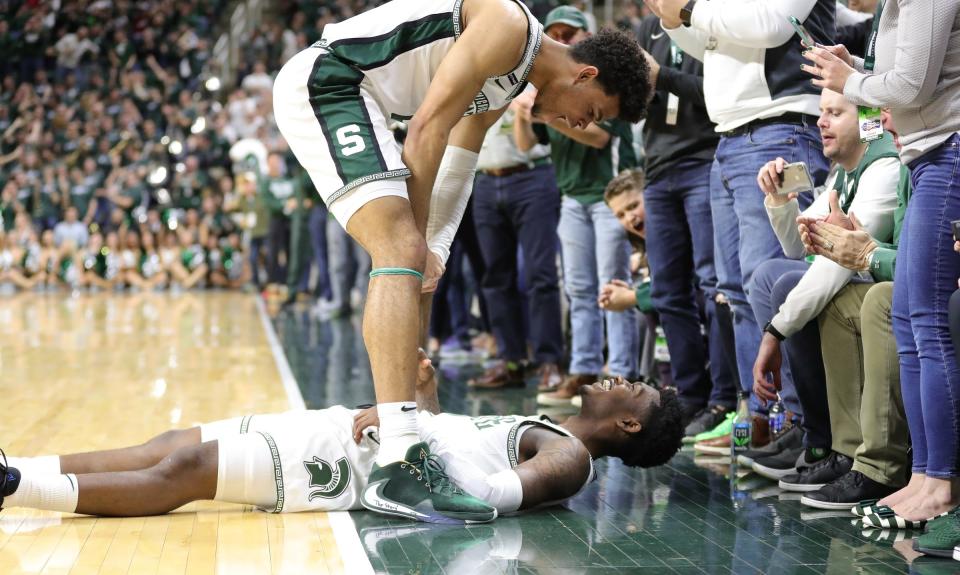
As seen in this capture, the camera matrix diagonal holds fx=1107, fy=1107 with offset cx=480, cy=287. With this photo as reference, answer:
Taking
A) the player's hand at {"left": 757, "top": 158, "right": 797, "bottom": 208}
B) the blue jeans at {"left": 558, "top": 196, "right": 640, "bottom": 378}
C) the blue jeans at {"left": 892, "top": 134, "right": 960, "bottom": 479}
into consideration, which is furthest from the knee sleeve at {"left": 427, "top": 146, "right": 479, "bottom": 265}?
the blue jeans at {"left": 558, "top": 196, "right": 640, "bottom": 378}

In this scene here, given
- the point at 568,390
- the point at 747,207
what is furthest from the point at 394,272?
the point at 568,390

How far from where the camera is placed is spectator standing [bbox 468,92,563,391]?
255 inches

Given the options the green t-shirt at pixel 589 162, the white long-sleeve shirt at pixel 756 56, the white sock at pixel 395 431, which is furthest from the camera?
the green t-shirt at pixel 589 162

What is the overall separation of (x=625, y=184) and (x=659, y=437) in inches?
81.6

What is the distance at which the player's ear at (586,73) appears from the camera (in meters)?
3.55

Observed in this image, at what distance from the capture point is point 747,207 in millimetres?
4160

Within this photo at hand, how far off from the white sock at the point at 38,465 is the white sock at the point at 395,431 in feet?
3.05

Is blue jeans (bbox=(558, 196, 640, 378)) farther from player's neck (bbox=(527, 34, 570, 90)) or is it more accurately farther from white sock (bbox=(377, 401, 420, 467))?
white sock (bbox=(377, 401, 420, 467))

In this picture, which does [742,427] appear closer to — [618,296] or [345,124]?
[618,296]

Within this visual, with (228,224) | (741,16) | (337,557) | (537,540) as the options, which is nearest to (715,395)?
(741,16)

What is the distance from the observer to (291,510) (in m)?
3.28

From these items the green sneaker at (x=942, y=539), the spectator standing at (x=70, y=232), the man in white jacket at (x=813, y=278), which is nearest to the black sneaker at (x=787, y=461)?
the man in white jacket at (x=813, y=278)

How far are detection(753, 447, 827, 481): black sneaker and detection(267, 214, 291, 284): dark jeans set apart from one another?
421 inches

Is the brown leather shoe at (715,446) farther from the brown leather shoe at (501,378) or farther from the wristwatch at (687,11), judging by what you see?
the brown leather shoe at (501,378)
